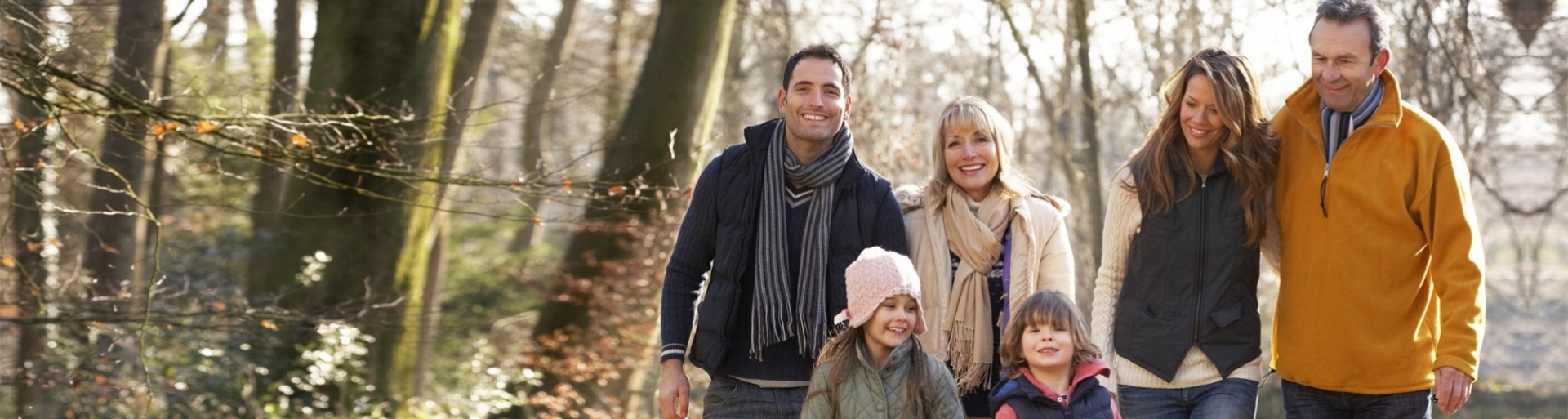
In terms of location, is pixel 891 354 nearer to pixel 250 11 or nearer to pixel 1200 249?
pixel 1200 249

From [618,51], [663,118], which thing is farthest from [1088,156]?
[618,51]

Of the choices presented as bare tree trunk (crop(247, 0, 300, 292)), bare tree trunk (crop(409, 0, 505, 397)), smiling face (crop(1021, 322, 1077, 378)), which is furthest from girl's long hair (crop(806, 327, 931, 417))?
bare tree trunk (crop(409, 0, 505, 397))

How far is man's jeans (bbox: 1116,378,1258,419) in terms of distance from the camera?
4219 mm

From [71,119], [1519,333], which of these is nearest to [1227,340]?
[71,119]

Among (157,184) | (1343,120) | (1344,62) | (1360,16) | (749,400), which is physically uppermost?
(1360,16)

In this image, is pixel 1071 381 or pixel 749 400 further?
pixel 749 400

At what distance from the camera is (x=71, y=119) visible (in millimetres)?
7648

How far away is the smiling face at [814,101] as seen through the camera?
4.29m

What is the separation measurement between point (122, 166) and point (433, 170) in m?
Answer: 2.51

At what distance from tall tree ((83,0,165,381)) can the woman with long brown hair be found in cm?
434

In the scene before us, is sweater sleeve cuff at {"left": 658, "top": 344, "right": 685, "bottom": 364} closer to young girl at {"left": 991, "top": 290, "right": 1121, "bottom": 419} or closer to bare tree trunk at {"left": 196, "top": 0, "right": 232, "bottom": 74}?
young girl at {"left": 991, "top": 290, "right": 1121, "bottom": 419}

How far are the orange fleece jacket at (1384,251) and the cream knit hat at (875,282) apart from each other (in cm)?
118

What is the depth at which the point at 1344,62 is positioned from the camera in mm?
4199

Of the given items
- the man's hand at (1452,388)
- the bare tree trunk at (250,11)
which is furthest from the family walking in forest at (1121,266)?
the bare tree trunk at (250,11)
